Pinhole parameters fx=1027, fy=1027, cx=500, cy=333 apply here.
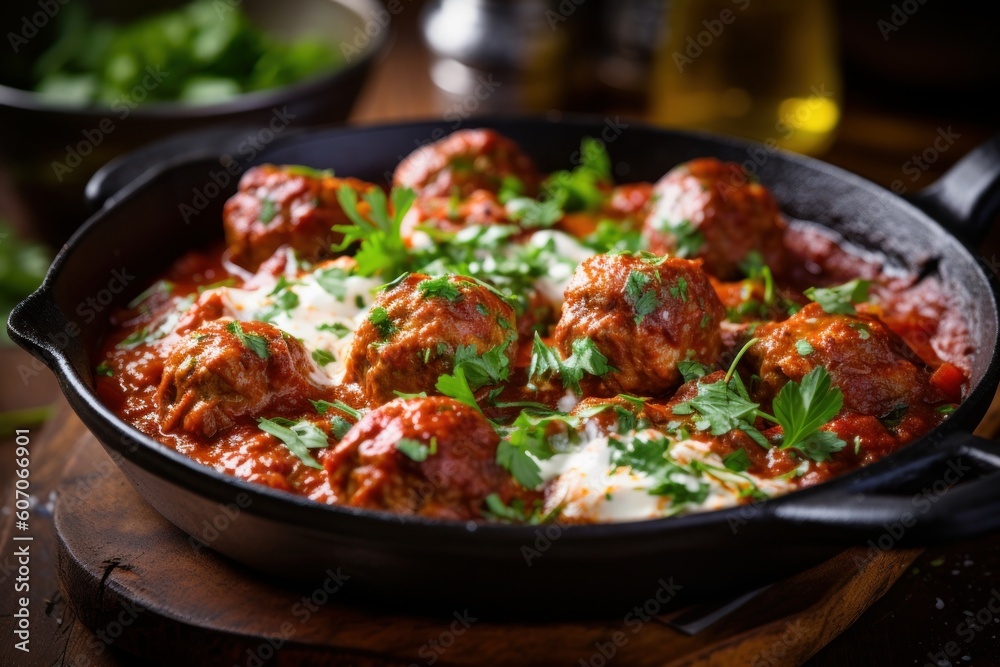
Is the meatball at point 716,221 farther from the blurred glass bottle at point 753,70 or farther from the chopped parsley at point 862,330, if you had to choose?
the blurred glass bottle at point 753,70

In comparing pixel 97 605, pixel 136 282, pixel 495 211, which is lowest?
pixel 97 605

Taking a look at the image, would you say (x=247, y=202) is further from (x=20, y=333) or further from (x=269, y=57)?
(x=269, y=57)

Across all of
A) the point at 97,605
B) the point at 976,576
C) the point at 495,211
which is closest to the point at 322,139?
the point at 495,211

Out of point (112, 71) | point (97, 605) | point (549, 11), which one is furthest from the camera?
point (549, 11)

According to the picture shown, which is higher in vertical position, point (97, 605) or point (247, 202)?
point (247, 202)

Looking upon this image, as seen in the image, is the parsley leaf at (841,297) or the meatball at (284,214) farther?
the meatball at (284,214)

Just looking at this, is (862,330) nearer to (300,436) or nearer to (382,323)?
(382,323)

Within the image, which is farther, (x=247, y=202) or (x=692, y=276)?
(x=247, y=202)


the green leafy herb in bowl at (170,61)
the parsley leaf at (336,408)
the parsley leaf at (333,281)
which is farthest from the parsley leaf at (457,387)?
the green leafy herb in bowl at (170,61)
